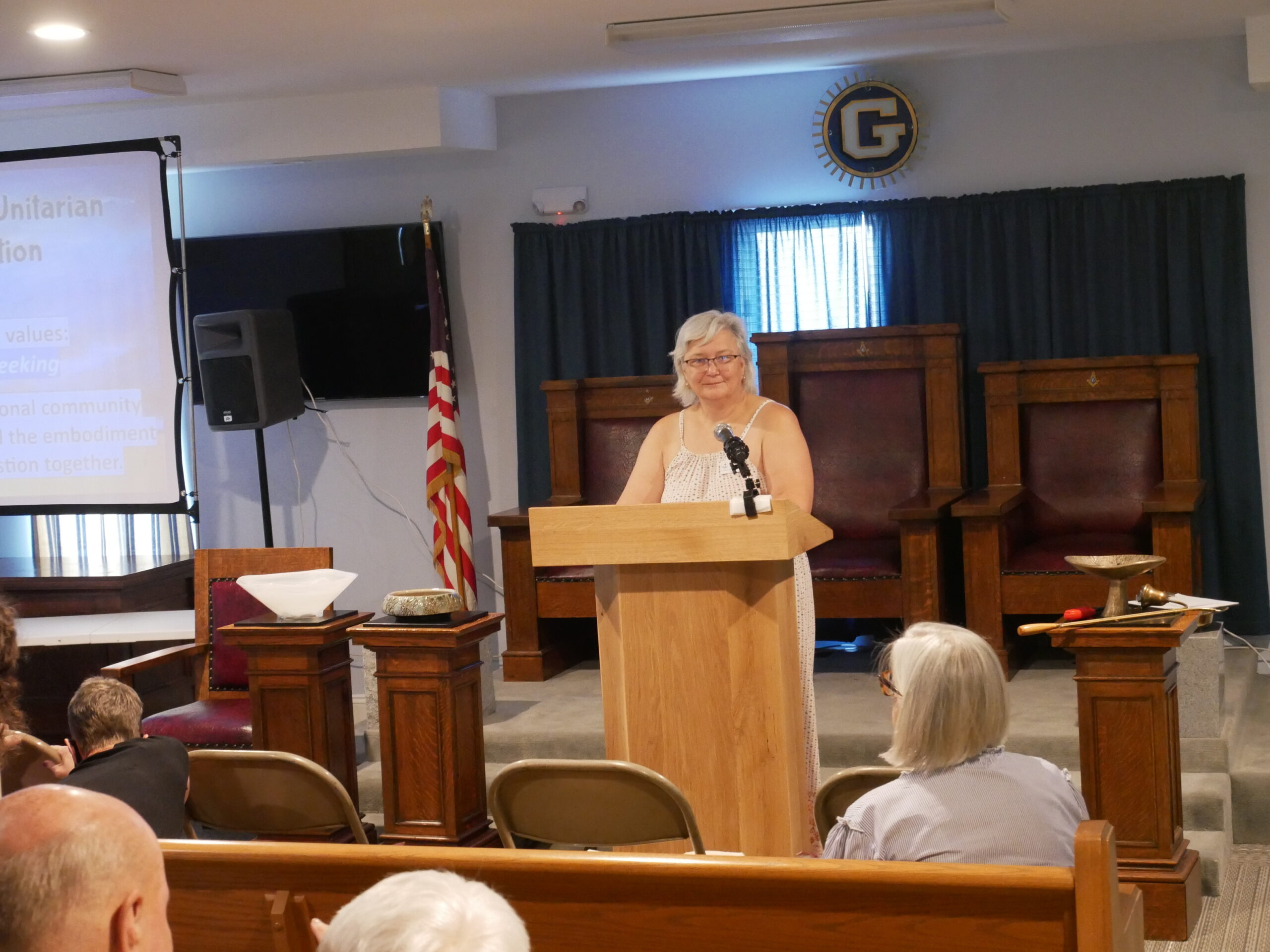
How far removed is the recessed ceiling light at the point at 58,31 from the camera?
214 inches

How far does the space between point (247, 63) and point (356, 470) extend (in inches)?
89.4

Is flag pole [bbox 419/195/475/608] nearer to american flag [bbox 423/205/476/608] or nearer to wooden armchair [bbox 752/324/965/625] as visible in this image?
american flag [bbox 423/205/476/608]

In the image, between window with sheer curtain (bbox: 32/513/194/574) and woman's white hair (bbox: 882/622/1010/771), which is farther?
window with sheer curtain (bbox: 32/513/194/574)

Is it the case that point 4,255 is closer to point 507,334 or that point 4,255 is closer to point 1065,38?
point 507,334

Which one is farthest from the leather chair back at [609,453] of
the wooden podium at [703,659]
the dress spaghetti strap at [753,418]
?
the wooden podium at [703,659]

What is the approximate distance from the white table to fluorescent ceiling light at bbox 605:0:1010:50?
9.75ft

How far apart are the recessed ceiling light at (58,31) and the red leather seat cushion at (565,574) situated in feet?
9.07

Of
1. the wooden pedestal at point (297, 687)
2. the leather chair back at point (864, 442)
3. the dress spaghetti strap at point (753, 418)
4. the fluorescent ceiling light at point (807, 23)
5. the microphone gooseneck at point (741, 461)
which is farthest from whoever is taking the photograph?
the leather chair back at point (864, 442)

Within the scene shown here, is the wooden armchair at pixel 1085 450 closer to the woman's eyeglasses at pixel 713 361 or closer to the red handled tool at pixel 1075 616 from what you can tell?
the red handled tool at pixel 1075 616

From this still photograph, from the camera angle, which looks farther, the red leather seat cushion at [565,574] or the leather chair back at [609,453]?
the leather chair back at [609,453]

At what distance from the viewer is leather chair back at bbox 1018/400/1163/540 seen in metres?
6.07

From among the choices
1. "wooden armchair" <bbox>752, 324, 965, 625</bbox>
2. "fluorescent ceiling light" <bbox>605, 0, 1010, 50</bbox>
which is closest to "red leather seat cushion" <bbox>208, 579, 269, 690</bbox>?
"wooden armchair" <bbox>752, 324, 965, 625</bbox>

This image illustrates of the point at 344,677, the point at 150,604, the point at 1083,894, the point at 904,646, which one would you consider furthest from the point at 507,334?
the point at 1083,894

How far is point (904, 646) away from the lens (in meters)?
2.48
